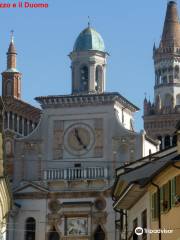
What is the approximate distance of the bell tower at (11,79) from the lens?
91619 millimetres

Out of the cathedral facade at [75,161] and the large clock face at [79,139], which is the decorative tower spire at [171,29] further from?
the large clock face at [79,139]

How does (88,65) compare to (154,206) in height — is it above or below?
above

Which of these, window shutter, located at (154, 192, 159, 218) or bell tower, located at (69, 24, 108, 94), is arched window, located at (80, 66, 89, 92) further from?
window shutter, located at (154, 192, 159, 218)

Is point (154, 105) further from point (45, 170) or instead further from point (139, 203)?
point (139, 203)

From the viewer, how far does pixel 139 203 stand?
29531 mm

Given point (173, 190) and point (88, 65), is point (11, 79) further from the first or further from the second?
point (173, 190)

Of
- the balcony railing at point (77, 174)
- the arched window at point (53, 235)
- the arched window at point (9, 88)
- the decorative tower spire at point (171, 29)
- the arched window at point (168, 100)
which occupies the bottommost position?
the arched window at point (53, 235)

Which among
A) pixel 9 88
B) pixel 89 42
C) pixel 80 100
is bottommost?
pixel 80 100

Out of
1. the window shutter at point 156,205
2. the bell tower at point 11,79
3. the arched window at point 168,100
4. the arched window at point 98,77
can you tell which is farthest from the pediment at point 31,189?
the window shutter at point 156,205

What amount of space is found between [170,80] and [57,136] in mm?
44257

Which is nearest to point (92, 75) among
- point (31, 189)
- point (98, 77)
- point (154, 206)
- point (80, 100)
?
point (98, 77)

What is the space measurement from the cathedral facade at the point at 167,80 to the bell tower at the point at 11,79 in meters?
22.0

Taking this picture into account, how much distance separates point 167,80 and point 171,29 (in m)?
6.94

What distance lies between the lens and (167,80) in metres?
116
